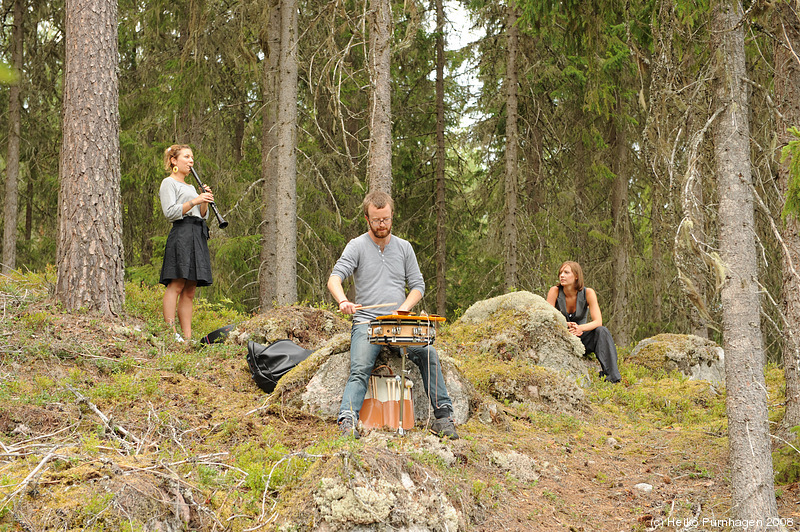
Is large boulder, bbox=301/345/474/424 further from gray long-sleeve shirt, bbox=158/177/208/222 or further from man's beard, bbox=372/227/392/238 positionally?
gray long-sleeve shirt, bbox=158/177/208/222

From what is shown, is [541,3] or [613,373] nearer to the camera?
[541,3]

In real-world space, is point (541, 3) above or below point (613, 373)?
above

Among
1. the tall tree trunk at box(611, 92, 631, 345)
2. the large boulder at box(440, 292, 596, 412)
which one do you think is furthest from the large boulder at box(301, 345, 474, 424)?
the tall tree trunk at box(611, 92, 631, 345)

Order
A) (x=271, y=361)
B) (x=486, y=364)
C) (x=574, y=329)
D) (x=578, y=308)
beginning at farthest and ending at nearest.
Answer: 1. (x=578, y=308)
2. (x=574, y=329)
3. (x=486, y=364)
4. (x=271, y=361)

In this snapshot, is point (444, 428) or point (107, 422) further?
point (444, 428)

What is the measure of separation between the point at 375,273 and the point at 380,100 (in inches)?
105

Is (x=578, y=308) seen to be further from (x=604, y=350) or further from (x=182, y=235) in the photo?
(x=182, y=235)

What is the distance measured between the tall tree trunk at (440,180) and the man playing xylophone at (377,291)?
365 inches

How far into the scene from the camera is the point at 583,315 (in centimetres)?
820

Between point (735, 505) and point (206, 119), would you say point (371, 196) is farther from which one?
point (206, 119)

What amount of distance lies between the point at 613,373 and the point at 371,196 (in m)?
4.47

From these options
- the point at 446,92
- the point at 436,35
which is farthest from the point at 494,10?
the point at 446,92

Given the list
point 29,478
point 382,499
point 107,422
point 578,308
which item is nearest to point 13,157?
point 107,422

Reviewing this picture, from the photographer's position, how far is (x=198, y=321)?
8.04m
